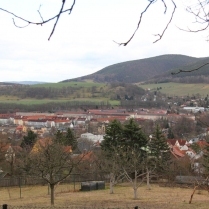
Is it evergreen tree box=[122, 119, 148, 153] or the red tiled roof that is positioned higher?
evergreen tree box=[122, 119, 148, 153]

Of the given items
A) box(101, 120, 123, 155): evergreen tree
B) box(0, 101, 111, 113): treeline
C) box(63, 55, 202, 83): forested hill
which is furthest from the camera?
box(63, 55, 202, 83): forested hill

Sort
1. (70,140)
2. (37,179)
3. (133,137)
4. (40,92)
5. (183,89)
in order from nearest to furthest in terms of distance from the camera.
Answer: (37,179)
(133,137)
(70,140)
(40,92)
(183,89)

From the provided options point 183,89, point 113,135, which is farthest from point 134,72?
point 113,135

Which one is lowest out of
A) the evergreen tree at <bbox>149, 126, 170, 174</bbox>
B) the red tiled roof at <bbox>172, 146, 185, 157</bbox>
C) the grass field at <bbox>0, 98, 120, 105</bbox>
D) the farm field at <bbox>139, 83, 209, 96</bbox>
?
the red tiled roof at <bbox>172, 146, 185, 157</bbox>

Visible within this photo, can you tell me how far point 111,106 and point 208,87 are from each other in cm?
3088

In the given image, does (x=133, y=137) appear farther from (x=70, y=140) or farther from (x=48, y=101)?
(x=48, y=101)

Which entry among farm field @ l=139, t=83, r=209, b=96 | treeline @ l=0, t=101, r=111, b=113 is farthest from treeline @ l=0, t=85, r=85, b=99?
farm field @ l=139, t=83, r=209, b=96

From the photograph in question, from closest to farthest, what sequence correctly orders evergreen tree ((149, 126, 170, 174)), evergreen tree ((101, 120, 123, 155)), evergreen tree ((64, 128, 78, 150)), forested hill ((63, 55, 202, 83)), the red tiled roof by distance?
evergreen tree ((101, 120, 123, 155)) → evergreen tree ((149, 126, 170, 174)) → evergreen tree ((64, 128, 78, 150)) → the red tiled roof → forested hill ((63, 55, 202, 83))

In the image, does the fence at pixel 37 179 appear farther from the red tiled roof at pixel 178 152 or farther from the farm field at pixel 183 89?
the farm field at pixel 183 89

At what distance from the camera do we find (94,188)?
1923 centimetres

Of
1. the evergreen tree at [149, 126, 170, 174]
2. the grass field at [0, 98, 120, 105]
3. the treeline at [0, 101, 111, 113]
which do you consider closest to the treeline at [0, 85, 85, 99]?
the grass field at [0, 98, 120, 105]

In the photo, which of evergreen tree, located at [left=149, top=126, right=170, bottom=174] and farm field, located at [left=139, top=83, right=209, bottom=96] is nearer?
evergreen tree, located at [left=149, top=126, right=170, bottom=174]

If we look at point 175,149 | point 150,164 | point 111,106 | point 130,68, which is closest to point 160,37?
point 150,164

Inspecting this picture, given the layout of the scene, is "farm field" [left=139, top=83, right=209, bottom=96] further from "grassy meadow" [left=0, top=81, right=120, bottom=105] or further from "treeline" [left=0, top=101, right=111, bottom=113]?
"treeline" [left=0, top=101, right=111, bottom=113]
